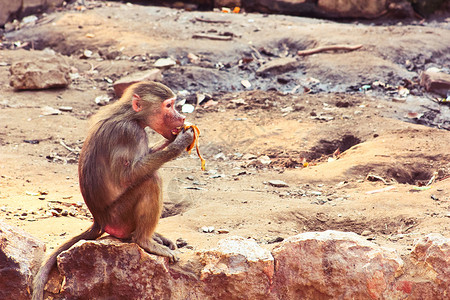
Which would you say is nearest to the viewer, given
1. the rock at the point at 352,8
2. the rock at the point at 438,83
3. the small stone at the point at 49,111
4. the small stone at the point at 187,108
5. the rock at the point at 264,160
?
the rock at the point at 264,160

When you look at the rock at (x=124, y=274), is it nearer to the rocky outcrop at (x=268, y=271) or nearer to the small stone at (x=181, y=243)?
the rocky outcrop at (x=268, y=271)

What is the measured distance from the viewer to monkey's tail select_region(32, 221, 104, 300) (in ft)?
12.7

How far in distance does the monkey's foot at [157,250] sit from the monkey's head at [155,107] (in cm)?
84

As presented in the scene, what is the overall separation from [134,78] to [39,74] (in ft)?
5.31

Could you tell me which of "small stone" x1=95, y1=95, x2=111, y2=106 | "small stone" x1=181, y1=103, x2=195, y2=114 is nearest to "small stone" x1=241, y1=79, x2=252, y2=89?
"small stone" x1=181, y1=103, x2=195, y2=114

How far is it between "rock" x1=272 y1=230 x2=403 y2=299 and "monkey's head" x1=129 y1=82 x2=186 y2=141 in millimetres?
1218

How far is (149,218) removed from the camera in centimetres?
397

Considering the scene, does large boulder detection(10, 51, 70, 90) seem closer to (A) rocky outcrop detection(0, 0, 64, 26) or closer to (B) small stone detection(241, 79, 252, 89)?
(B) small stone detection(241, 79, 252, 89)

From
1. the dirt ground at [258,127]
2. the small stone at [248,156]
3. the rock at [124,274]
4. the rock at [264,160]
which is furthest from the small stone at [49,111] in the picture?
the rock at [124,274]

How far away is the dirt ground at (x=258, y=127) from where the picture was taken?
5273mm

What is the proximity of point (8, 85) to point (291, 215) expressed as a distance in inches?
256

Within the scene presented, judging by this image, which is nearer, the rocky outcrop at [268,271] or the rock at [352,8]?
the rocky outcrop at [268,271]

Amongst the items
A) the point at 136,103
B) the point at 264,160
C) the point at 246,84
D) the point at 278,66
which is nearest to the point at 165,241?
the point at 136,103

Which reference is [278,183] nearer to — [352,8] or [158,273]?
[158,273]
